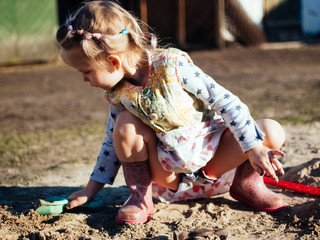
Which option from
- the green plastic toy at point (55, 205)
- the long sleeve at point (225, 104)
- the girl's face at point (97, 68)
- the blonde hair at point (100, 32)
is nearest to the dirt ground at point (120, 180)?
the green plastic toy at point (55, 205)

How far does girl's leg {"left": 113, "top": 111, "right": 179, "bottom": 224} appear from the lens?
2070 mm

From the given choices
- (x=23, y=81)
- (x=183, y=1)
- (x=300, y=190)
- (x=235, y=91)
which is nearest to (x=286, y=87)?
(x=235, y=91)

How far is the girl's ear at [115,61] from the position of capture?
2033 millimetres

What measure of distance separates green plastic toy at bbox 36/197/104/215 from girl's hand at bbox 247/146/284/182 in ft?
2.85

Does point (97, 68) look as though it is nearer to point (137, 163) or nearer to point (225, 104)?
point (137, 163)

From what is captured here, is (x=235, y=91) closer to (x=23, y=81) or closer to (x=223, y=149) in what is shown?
(x=223, y=149)

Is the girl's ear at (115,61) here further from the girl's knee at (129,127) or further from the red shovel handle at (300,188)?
the red shovel handle at (300,188)

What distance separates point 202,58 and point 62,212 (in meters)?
7.07

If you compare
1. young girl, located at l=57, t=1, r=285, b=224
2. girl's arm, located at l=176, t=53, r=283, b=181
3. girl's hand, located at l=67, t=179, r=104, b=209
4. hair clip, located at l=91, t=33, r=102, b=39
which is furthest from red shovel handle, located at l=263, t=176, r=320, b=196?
hair clip, located at l=91, t=33, r=102, b=39

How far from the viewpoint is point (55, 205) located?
87.7 inches

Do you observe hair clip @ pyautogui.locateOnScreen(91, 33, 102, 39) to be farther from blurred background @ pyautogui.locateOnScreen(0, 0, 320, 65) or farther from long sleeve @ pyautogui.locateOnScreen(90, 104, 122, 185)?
blurred background @ pyautogui.locateOnScreen(0, 0, 320, 65)

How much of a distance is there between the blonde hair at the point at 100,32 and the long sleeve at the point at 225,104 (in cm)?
27

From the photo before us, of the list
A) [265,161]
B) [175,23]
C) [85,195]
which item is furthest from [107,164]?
[175,23]

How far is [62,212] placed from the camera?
89.0 inches
